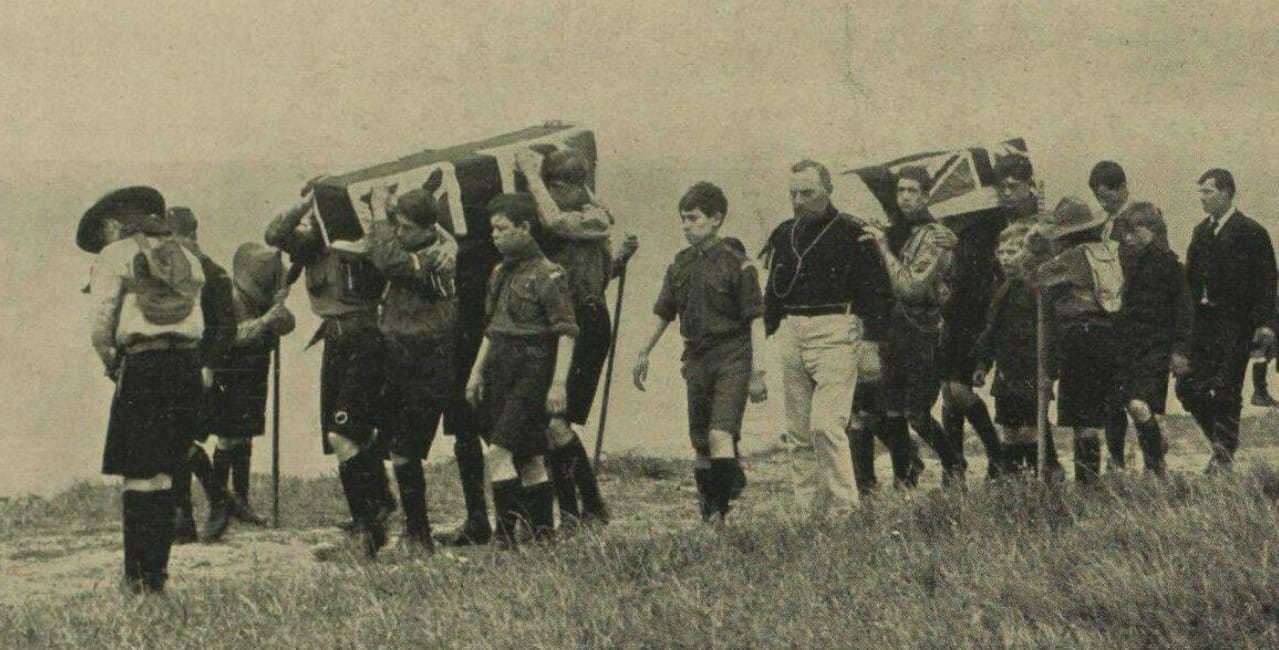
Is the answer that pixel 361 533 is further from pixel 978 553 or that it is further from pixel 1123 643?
pixel 1123 643

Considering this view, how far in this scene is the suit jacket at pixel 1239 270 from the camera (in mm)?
10531

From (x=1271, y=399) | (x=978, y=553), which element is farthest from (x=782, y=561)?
(x=1271, y=399)

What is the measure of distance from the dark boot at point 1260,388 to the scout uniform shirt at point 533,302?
877 centimetres

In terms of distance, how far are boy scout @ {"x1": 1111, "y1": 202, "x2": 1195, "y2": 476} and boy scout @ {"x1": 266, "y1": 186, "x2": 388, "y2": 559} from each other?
390 centimetres

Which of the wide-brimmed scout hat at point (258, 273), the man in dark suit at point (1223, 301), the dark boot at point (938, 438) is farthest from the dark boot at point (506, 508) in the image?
the man in dark suit at point (1223, 301)

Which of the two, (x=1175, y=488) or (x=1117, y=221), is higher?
(x=1117, y=221)

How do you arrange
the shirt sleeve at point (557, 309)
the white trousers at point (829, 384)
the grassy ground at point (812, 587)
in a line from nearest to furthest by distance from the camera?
1. the grassy ground at point (812, 587)
2. the shirt sleeve at point (557, 309)
3. the white trousers at point (829, 384)

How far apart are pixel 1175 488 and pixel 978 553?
1464 mm

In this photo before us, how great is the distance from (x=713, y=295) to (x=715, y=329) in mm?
155

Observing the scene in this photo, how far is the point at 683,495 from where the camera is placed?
38.1 ft

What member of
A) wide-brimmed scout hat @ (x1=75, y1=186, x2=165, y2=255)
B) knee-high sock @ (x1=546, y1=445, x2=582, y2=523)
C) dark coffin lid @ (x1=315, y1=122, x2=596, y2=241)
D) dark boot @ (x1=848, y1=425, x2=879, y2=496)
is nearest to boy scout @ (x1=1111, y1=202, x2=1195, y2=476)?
dark boot @ (x1=848, y1=425, x2=879, y2=496)

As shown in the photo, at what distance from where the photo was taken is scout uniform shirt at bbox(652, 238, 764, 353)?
8477mm

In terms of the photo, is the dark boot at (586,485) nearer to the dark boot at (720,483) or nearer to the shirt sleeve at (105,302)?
the dark boot at (720,483)

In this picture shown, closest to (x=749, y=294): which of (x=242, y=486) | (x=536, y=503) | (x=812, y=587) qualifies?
(x=536, y=503)
